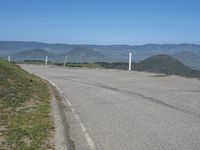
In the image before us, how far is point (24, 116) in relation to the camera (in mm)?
12312

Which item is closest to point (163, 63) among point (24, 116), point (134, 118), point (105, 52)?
point (134, 118)

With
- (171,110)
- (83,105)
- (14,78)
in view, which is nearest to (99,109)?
(83,105)

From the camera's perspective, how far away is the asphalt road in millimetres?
9485

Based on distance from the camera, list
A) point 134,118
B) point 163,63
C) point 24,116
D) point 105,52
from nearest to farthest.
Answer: point 24,116
point 134,118
point 163,63
point 105,52

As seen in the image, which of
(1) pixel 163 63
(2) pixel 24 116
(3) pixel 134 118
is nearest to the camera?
(2) pixel 24 116

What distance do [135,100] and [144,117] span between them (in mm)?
3867

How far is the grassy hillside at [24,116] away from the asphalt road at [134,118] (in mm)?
696

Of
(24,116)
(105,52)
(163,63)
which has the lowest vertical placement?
(24,116)

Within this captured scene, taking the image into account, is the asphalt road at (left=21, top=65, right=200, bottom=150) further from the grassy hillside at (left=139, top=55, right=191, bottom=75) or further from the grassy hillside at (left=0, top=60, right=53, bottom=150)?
the grassy hillside at (left=139, top=55, right=191, bottom=75)

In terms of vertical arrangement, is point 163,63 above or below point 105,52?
below

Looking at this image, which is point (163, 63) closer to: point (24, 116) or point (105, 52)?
point (24, 116)

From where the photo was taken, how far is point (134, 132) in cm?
1053

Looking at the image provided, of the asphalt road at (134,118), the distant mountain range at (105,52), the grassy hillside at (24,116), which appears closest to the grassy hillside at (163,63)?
the distant mountain range at (105,52)

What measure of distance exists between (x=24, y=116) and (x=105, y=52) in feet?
383
